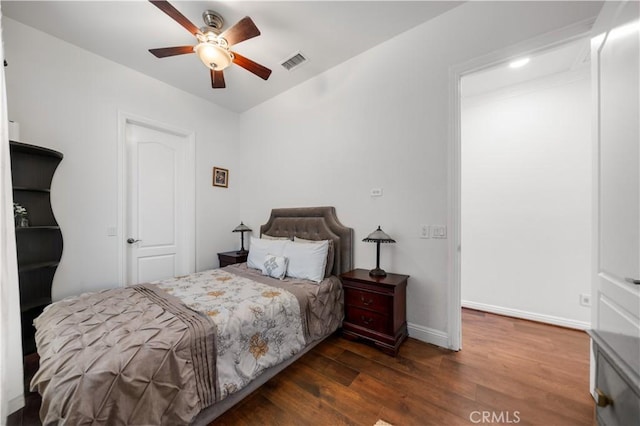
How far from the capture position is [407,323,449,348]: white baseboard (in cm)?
209

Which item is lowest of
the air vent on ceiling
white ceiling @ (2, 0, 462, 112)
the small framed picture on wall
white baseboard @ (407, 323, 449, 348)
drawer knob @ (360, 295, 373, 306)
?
white baseboard @ (407, 323, 449, 348)

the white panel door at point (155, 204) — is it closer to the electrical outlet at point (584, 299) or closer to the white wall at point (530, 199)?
the white wall at point (530, 199)

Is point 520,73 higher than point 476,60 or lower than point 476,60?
higher

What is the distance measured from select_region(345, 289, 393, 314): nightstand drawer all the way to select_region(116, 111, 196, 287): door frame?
2.34 m

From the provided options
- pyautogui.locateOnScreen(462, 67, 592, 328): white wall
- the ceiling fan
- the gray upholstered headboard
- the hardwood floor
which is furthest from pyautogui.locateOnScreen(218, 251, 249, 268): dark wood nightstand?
pyautogui.locateOnScreen(462, 67, 592, 328): white wall

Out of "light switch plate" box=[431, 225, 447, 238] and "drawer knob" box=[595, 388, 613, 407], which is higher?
"light switch plate" box=[431, 225, 447, 238]

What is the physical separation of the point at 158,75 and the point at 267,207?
2.12 m

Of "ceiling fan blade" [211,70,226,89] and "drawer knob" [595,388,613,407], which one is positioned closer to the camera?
"drawer knob" [595,388,613,407]

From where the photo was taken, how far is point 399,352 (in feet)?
6.66

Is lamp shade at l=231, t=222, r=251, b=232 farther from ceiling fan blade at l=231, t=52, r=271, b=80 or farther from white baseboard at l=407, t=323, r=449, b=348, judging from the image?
white baseboard at l=407, t=323, r=449, b=348

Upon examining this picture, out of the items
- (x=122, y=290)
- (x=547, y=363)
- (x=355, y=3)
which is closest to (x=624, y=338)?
(x=547, y=363)

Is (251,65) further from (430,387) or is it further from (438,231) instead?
(430,387)

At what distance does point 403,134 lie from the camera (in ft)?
7.68

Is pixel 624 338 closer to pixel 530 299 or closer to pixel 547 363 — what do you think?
pixel 547 363
